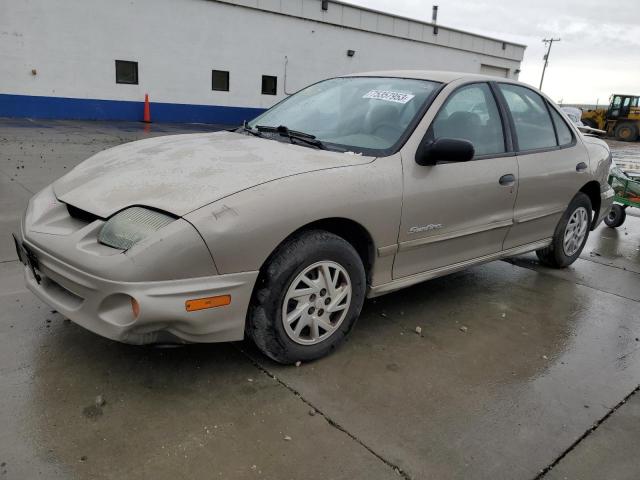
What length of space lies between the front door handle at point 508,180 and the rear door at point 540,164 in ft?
0.37

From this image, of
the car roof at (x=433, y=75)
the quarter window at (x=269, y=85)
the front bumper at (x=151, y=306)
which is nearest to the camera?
the front bumper at (x=151, y=306)

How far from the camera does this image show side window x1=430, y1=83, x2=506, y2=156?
338 cm

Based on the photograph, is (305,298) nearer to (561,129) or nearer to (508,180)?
(508,180)

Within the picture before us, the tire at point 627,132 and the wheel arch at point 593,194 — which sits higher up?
the wheel arch at point 593,194

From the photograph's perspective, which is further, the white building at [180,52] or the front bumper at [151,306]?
the white building at [180,52]

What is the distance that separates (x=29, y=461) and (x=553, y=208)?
13.0 feet

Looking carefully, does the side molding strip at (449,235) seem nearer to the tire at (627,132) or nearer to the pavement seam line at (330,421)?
the pavement seam line at (330,421)

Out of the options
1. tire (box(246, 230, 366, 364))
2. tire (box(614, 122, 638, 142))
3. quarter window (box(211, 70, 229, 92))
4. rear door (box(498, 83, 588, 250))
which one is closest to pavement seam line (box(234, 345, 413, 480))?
tire (box(246, 230, 366, 364))

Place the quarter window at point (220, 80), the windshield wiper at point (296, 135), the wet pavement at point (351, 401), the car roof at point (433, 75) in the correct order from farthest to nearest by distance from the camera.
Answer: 1. the quarter window at point (220, 80)
2. the car roof at point (433, 75)
3. the windshield wiper at point (296, 135)
4. the wet pavement at point (351, 401)

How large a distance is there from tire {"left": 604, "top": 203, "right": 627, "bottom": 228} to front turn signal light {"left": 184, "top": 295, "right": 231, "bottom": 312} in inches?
234

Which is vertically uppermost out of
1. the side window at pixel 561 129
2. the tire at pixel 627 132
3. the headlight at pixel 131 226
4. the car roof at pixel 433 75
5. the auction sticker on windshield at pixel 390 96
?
the car roof at pixel 433 75

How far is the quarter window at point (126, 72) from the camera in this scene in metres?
16.2

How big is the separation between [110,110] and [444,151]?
15.6 meters

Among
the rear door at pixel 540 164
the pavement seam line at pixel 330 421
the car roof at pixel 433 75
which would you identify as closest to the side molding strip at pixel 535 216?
the rear door at pixel 540 164
